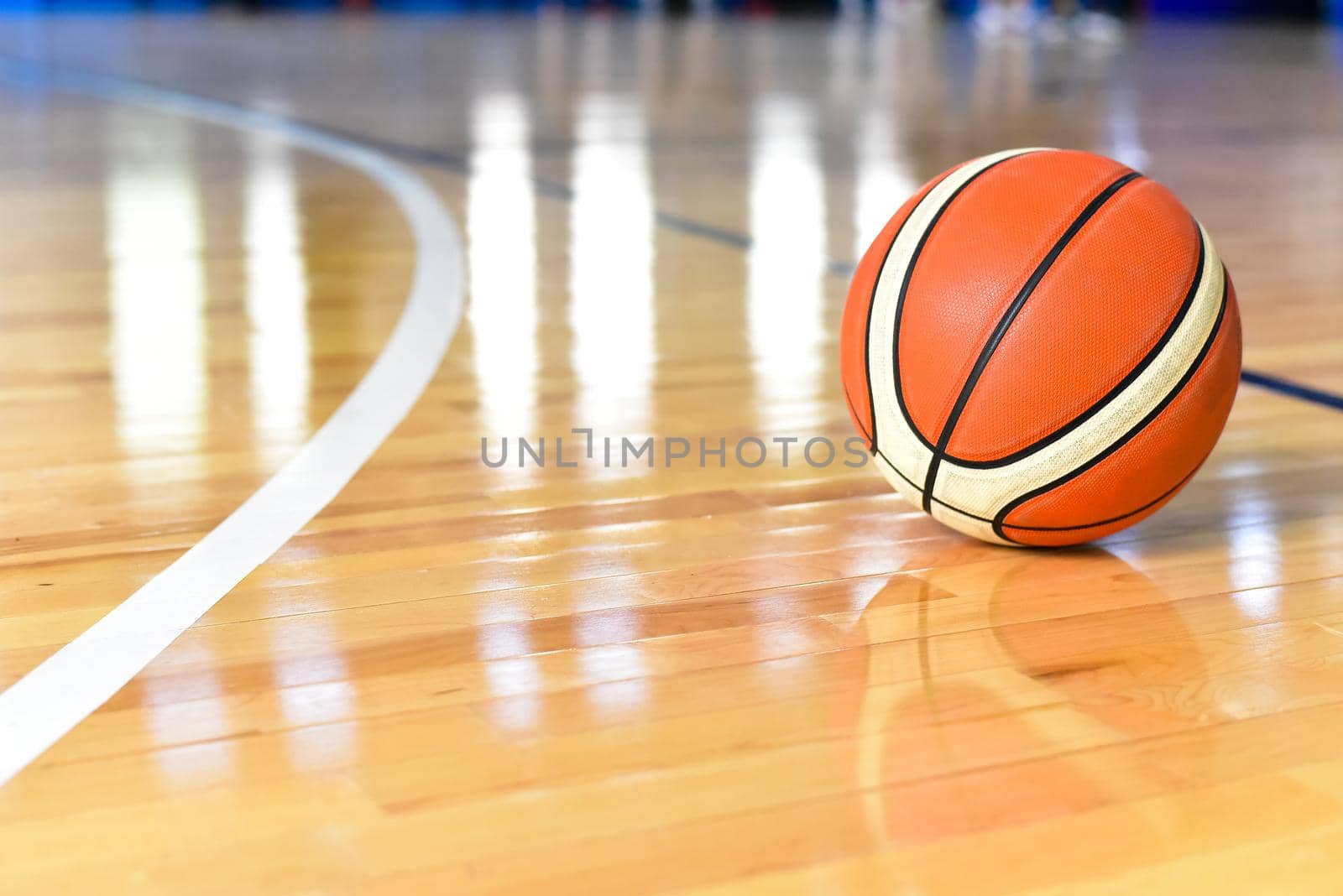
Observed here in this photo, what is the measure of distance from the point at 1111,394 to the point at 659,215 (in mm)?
3430

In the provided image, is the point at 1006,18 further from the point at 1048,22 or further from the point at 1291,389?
the point at 1291,389

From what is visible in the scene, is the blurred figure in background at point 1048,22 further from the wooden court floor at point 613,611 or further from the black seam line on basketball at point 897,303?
the black seam line on basketball at point 897,303

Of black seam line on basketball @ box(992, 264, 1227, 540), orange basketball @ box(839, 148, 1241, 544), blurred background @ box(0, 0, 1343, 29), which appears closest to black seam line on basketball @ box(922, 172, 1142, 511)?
orange basketball @ box(839, 148, 1241, 544)

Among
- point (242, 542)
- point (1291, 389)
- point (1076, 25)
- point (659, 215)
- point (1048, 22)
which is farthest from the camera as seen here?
point (1048, 22)

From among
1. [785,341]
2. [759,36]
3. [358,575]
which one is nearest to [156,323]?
[785,341]

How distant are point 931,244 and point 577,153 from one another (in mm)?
5107

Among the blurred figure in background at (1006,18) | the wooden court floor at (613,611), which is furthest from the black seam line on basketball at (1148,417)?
the blurred figure in background at (1006,18)

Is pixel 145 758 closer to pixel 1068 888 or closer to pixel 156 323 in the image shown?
pixel 1068 888

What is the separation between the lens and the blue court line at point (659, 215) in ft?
10.5

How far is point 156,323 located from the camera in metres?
3.71

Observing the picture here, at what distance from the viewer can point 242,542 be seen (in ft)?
7.54

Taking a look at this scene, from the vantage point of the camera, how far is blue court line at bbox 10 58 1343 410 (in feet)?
10.5

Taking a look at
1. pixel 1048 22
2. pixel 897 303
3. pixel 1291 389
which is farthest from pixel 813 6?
pixel 897 303

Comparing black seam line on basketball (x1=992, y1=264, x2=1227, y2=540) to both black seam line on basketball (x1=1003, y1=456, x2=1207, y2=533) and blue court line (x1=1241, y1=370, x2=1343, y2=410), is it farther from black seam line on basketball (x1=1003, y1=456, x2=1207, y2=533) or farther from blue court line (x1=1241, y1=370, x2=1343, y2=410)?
blue court line (x1=1241, y1=370, x2=1343, y2=410)
